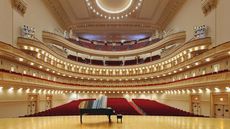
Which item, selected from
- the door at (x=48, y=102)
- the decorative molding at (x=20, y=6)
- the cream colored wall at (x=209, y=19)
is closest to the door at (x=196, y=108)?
the cream colored wall at (x=209, y=19)

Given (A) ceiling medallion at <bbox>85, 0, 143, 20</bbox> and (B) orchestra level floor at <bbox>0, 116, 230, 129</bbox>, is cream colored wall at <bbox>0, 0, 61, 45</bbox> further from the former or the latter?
(B) orchestra level floor at <bbox>0, 116, 230, 129</bbox>

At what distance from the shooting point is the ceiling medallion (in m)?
23.0

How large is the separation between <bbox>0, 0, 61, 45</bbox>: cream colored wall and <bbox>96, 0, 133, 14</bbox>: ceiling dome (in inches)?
209

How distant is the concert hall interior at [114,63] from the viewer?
375 inches

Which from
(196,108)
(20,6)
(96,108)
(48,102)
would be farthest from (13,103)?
(196,108)

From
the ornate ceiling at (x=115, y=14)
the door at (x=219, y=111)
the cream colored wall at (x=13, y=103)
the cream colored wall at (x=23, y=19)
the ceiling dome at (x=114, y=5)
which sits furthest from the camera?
the ceiling dome at (x=114, y=5)

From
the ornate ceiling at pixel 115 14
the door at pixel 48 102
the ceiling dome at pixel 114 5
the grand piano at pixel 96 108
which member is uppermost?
the ceiling dome at pixel 114 5

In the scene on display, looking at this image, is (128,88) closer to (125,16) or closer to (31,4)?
(125,16)

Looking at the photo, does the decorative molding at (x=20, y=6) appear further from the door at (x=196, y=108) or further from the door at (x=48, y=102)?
the door at (x=196, y=108)

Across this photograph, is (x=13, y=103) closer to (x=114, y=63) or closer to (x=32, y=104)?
(x=32, y=104)

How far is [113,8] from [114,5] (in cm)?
42

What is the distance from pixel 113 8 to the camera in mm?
24703

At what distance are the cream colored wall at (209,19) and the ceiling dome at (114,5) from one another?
218 inches

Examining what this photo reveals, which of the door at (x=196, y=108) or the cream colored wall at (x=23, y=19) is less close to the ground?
the cream colored wall at (x=23, y=19)
